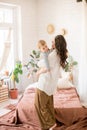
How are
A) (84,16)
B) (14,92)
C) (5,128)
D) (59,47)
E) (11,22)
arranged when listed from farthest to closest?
(11,22)
(14,92)
(84,16)
(5,128)
(59,47)

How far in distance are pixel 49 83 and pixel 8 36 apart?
2720 mm

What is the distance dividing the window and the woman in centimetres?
241

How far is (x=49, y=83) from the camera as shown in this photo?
9.72ft

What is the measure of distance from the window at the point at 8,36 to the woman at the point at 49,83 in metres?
2.41

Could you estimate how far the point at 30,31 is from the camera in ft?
18.6

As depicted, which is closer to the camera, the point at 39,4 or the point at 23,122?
the point at 23,122

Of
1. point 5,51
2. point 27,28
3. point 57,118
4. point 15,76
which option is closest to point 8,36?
point 5,51

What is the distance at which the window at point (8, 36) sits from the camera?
520cm

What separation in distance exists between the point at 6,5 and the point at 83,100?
273 centimetres

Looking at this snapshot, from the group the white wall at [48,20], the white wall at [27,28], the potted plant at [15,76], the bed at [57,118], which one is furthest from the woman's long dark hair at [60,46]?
the white wall at [27,28]

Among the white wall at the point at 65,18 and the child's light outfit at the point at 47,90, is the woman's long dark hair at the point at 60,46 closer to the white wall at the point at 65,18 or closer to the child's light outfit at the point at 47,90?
the child's light outfit at the point at 47,90

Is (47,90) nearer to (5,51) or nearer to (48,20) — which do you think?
(5,51)

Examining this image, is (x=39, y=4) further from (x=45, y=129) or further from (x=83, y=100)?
(x=45, y=129)

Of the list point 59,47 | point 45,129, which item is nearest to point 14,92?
point 45,129
